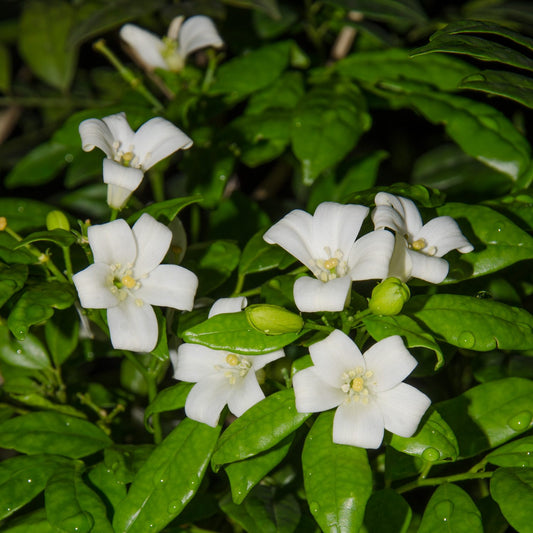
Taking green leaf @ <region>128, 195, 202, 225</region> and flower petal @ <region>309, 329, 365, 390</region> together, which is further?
green leaf @ <region>128, 195, 202, 225</region>

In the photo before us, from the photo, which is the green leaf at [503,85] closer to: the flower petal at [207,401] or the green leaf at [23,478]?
the flower petal at [207,401]

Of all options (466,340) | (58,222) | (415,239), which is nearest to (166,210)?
(58,222)

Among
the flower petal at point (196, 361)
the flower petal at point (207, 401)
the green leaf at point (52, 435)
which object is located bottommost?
the green leaf at point (52, 435)

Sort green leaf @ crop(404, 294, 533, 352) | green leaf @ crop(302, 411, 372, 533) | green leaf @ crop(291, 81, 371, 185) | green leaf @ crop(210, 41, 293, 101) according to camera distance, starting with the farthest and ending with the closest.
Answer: green leaf @ crop(210, 41, 293, 101)
green leaf @ crop(291, 81, 371, 185)
green leaf @ crop(404, 294, 533, 352)
green leaf @ crop(302, 411, 372, 533)

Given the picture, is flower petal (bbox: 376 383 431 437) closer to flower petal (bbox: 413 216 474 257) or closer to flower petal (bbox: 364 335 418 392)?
flower petal (bbox: 364 335 418 392)

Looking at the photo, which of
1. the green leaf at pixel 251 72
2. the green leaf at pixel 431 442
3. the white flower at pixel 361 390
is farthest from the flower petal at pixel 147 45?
the green leaf at pixel 431 442

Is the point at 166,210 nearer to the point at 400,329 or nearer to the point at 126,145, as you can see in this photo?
the point at 126,145

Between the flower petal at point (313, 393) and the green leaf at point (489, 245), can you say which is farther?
the green leaf at point (489, 245)

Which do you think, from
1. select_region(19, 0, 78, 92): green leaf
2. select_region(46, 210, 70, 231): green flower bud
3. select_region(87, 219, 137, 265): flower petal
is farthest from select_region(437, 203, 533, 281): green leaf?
select_region(19, 0, 78, 92): green leaf
